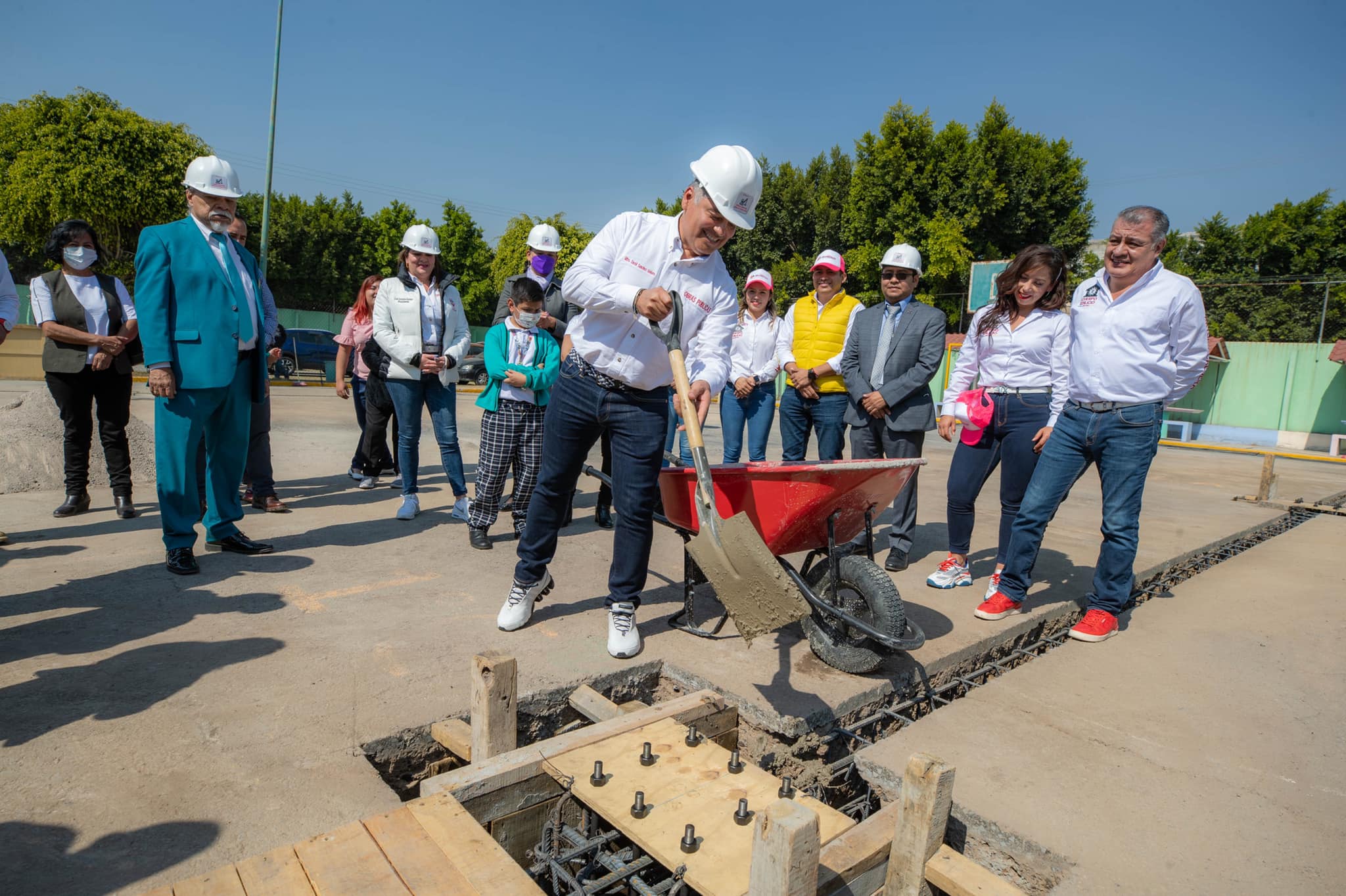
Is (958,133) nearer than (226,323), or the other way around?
(226,323)

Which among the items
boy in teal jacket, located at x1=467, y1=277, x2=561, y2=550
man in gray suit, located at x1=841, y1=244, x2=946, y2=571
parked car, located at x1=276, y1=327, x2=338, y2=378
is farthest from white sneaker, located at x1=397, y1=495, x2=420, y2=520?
parked car, located at x1=276, y1=327, x2=338, y2=378

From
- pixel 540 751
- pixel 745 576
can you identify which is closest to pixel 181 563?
pixel 540 751

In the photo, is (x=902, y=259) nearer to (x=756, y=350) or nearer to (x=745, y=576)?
(x=756, y=350)

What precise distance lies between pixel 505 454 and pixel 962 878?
3.40 meters

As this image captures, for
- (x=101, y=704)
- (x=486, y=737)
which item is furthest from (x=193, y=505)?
(x=486, y=737)

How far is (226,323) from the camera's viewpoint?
3721mm

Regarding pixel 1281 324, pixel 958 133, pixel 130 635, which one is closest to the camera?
pixel 130 635

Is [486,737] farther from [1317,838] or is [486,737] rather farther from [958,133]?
[958,133]

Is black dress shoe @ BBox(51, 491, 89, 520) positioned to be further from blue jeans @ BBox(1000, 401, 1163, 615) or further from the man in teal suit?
blue jeans @ BBox(1000, 401, 1163, 615)

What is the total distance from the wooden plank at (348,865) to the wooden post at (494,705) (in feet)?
1.32

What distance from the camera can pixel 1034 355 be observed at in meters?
3.83

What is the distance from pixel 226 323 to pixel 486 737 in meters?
2.77

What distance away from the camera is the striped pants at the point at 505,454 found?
441 cm

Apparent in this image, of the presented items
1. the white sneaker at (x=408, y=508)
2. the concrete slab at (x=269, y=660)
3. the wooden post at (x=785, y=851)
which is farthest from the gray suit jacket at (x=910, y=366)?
the wooden post at (x=785, y=851)
